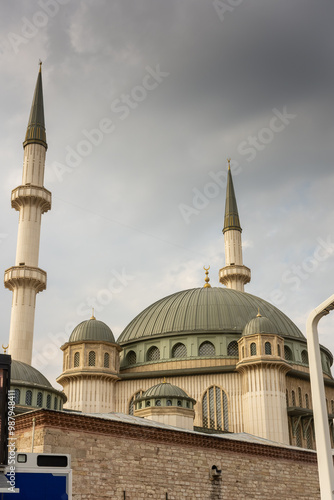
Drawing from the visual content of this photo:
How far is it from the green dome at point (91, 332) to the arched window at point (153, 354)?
10.7 feet

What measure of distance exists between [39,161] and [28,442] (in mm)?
27198

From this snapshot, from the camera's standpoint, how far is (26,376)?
108ft

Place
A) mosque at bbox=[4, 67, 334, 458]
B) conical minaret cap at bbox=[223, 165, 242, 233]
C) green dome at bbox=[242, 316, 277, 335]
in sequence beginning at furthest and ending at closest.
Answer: conical minaret cap at bbox=[223, 165, 242, 233], green dome at bbox=[242, 316, 277, 335], mosque at bbox=[4, 67, 334, 458]

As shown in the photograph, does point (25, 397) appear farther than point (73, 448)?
Yes

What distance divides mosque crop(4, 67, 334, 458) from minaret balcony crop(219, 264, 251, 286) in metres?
8.67

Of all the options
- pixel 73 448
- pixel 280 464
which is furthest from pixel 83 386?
pixel 73 448

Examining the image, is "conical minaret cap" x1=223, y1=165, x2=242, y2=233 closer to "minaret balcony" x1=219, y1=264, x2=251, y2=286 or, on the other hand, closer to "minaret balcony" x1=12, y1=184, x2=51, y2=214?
"minaret balcony" x1=219, y1=264, x2=251, y2=286

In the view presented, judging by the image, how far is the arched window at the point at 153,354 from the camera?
4303 centimetres

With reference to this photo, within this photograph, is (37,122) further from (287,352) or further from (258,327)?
(287,352)

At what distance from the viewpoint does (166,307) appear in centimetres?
4616

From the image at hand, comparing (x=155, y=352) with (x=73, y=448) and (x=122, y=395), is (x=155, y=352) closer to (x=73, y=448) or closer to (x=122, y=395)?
(x=122, y=395)

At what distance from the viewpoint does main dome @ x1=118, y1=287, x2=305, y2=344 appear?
43.3 metres

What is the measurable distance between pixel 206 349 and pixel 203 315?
8.64 ft

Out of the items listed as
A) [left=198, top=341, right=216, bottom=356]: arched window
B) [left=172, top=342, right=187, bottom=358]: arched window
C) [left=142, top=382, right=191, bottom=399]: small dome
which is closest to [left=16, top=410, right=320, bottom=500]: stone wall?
[left=142, top=382, right=191, bottom=399]: small dome
